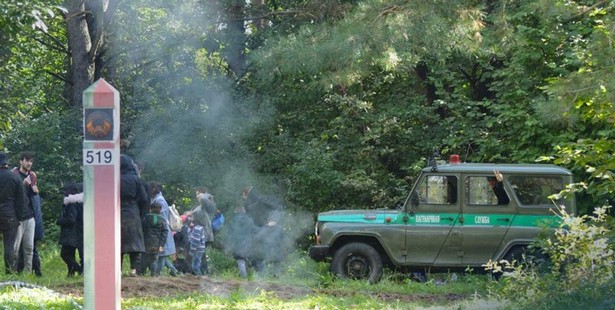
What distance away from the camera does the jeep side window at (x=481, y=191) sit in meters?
16.2

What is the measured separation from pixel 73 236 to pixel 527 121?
28.1 ft

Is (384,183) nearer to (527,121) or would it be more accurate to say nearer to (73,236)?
(527,121)

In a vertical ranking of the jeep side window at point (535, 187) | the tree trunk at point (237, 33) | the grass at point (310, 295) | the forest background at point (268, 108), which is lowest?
the grass at point (310, 295)

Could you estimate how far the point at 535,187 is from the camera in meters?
16.2

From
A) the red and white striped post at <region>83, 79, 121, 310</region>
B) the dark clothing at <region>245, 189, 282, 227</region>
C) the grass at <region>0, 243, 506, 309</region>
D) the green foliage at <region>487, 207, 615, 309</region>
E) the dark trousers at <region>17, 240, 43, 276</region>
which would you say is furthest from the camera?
the dark clothing at <region>245, 189, 282, 227</region>

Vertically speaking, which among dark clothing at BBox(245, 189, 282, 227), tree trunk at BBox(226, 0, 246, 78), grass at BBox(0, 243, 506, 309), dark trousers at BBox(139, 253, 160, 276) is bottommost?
grass at BBox(0, 243, 506, 309)

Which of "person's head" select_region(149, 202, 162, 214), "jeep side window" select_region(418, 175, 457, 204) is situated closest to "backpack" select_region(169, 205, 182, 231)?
"person's head" select_region(149, 202, 162, 214)

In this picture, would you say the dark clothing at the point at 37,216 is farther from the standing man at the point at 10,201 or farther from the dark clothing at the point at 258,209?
the dark clothing at the point at 258,209

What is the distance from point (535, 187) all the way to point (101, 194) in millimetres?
9010

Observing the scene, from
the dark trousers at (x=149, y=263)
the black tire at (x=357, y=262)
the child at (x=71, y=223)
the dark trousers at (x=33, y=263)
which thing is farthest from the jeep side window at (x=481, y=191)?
the dark trousers at (x=33, y=263)

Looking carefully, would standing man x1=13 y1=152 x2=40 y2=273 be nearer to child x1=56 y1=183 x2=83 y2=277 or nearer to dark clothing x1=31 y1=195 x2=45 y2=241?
dark clothing x1=31 y1=195 x2=45 y2=241

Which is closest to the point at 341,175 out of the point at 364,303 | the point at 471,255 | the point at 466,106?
the point at 466,106

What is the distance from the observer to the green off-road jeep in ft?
52.9

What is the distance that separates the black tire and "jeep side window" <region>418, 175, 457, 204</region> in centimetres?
117
